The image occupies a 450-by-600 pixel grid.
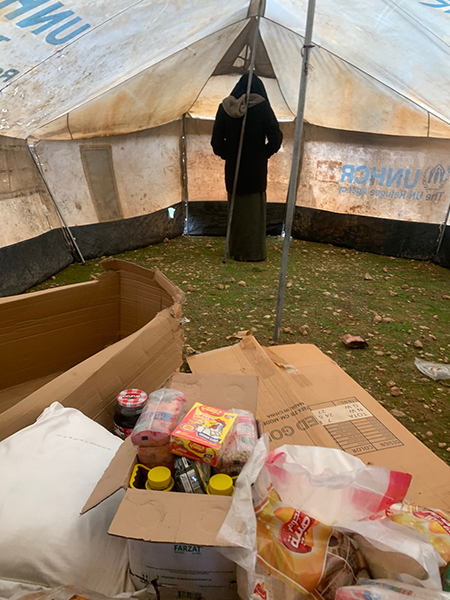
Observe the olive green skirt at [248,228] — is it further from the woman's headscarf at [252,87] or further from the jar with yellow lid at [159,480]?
the jar with yellow lid at [159,480]

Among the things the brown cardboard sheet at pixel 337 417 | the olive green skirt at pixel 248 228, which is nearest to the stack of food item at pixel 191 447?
the brown cardboard sheet at pixel 337 417

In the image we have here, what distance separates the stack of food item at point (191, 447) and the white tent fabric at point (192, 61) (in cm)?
175

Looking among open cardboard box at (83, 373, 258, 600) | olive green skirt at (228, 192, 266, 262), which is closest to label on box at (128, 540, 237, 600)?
open cardboard box at (83, 373, 258, 600)

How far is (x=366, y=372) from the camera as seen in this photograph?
2.16 meters

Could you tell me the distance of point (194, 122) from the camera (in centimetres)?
451

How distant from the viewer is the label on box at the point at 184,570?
27.7 inches

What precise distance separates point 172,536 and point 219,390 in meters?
0.44

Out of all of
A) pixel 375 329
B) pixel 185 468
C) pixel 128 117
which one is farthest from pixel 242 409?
pixel 128 117

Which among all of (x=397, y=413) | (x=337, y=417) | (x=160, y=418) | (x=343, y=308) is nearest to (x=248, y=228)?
(x=343, y=308)

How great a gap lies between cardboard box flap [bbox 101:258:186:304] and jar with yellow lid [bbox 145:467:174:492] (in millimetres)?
724

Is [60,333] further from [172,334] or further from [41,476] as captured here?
[41,476]

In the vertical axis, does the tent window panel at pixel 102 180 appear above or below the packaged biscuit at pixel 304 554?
above

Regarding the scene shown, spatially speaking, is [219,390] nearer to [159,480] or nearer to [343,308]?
[159,480]

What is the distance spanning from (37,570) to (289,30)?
146 inches
